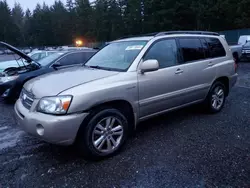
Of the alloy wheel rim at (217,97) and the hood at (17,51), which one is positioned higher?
the hood at (17,51)

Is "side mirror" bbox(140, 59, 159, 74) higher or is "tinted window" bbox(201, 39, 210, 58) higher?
"tinted window" bbox(201, 39, 210, 58)

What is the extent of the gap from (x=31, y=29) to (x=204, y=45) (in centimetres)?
7442

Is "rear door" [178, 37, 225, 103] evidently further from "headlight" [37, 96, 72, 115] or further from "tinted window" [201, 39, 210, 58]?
"headlight" [37, 96, 72, 115]

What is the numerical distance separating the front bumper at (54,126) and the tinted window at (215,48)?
10.5 ft

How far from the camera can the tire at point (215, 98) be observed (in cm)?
442

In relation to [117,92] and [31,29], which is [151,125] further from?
[31,29]

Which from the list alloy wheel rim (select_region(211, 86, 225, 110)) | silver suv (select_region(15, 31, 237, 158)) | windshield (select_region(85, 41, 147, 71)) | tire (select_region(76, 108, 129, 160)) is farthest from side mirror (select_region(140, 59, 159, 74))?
alloy wheel rim (select_region(211, 86, 225, 110))

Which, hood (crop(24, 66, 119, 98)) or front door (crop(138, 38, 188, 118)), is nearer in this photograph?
hood (crop(24, 66, 119, 98))

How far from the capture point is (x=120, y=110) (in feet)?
10.1

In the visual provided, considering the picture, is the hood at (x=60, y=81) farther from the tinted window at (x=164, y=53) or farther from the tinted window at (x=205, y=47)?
the tinted window at (x=205, y=47)

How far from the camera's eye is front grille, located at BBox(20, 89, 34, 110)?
2.80 m

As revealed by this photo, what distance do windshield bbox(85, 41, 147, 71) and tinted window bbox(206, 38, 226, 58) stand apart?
70.2 inches

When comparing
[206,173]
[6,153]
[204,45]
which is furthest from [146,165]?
[204,45]

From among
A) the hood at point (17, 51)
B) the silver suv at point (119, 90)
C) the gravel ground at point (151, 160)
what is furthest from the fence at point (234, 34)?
the hood at point (17, 51)
